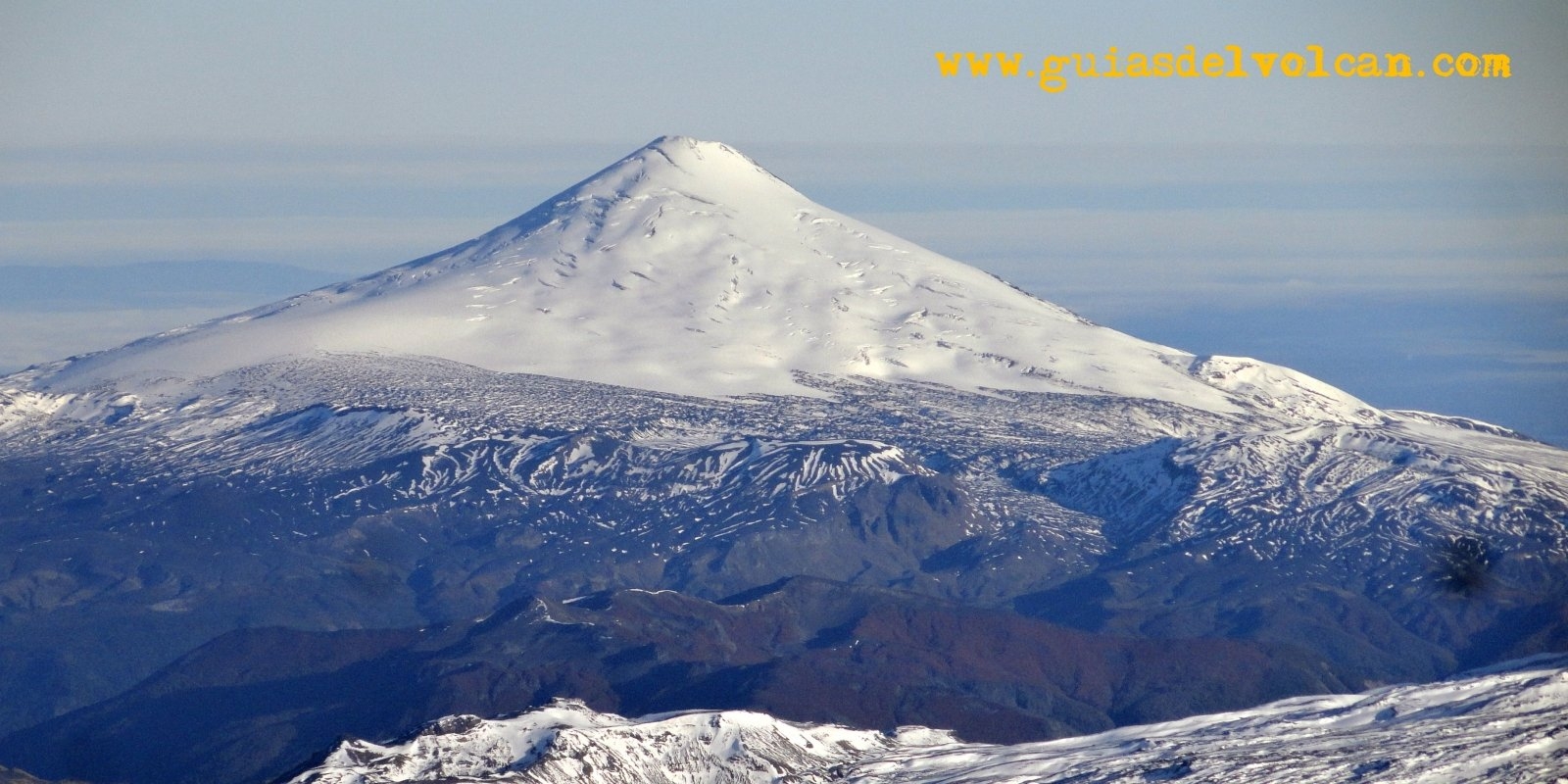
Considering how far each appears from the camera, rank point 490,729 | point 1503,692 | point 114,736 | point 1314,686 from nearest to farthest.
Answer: point 490,729 → point 1503,692 → point 114,736 → point 1314,686

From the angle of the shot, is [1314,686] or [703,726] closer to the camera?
[703,726]

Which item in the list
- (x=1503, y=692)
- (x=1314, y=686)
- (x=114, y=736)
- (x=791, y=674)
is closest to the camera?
(x=1503, y=692)

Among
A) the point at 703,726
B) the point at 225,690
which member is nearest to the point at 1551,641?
the point at 225,690

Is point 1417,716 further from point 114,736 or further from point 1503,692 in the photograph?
point 114,736

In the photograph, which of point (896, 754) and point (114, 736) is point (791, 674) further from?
point (896, 754)

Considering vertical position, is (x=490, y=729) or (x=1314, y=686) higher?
(x=490, y=729)

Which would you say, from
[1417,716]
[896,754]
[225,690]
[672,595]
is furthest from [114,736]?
[1417,716]
